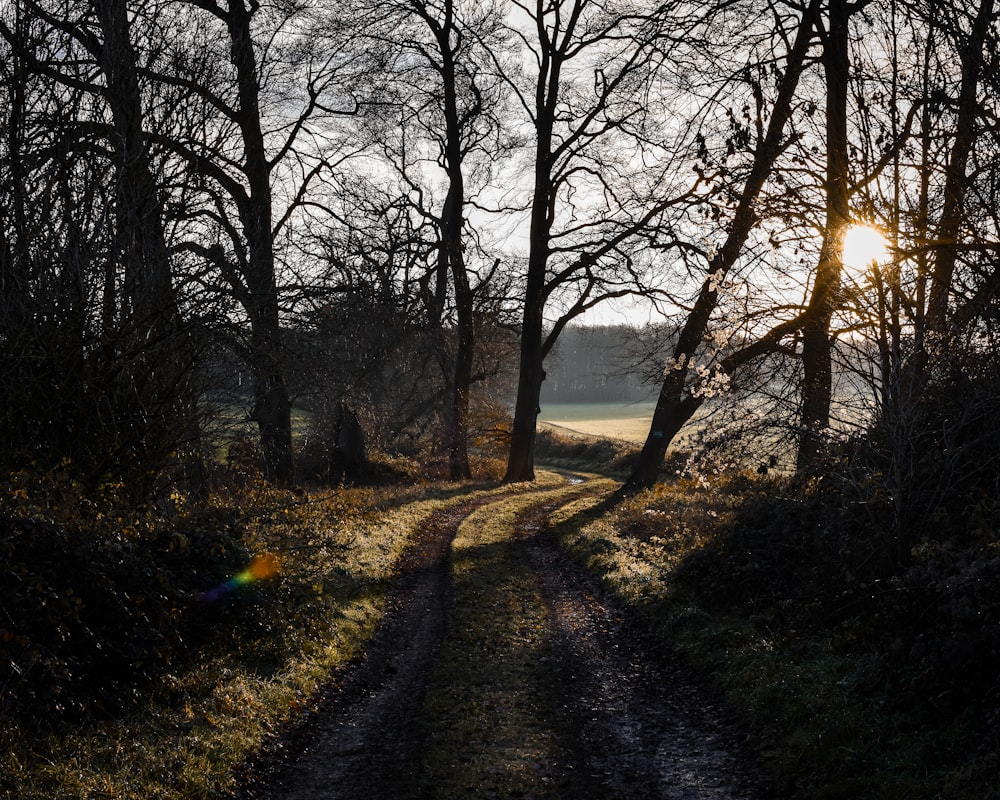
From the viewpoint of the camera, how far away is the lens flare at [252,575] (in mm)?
9253

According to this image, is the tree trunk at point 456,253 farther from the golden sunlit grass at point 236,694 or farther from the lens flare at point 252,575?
the lens flare at point 252,575

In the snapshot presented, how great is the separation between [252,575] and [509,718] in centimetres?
351

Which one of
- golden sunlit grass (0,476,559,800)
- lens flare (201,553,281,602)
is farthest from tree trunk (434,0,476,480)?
lens flare (201,553,281,602)

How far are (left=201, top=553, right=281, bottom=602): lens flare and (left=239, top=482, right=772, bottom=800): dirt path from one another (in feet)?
5.16

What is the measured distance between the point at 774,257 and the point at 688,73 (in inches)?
258

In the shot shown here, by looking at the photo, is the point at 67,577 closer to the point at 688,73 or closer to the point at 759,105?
the point at 759,105

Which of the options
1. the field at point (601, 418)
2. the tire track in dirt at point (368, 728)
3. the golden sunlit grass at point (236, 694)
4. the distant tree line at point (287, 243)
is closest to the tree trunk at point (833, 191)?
the distant tree line at point (287, 243)

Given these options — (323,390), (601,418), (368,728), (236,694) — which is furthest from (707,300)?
(601,418)

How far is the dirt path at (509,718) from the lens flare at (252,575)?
1574 millimetres

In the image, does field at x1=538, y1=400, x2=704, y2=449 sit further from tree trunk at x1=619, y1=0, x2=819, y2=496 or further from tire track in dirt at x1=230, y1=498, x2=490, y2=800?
tire track in dirt at x1=230, y1=498, x2=490, y2=800

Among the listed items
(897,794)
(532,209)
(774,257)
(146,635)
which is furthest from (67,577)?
(532,209)

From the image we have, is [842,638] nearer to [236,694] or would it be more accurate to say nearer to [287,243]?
[236,694]

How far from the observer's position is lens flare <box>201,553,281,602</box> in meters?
9.25

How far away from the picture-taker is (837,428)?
35.5ft
